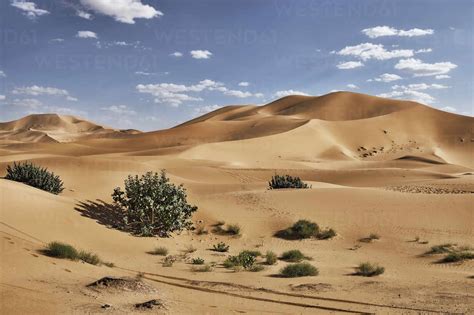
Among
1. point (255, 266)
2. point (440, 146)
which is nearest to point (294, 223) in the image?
point (255, 266)

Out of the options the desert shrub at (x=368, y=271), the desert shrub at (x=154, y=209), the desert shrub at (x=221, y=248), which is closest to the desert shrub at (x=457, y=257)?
the desert shrub at (x=368, y=271)

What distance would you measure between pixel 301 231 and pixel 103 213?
5.95 m

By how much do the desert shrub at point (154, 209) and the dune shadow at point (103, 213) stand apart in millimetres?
232

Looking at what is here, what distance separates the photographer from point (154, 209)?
13609 mm

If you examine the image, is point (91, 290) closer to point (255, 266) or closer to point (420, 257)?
point (255, 266)

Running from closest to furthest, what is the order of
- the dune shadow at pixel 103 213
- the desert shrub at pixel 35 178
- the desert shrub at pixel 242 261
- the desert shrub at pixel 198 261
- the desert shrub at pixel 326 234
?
the desert shrub at pixel 242 261
the desert shrub at pixel 198 261
the dune shadow at pixel 103 213
the desert shrub at pixel 326 234
the desert shrub at pixel 35 178

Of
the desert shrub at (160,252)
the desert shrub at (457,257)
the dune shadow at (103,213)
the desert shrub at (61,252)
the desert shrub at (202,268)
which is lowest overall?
the desert shrub at (202,268)

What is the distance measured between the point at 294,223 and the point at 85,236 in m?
6.40

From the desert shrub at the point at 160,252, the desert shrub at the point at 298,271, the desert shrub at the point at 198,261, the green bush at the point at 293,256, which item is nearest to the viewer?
the desert shrub at the point at 298,271

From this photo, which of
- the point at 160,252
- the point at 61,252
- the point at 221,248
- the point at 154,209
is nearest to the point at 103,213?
the point at 154,209

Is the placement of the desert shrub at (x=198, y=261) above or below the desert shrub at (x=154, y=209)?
below

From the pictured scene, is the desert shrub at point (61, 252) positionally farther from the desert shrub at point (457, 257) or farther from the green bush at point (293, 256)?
the desert shrub at point (457, 257)

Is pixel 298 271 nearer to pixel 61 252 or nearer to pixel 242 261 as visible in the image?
pixel 242 261

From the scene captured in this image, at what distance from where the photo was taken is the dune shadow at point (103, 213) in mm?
13195
